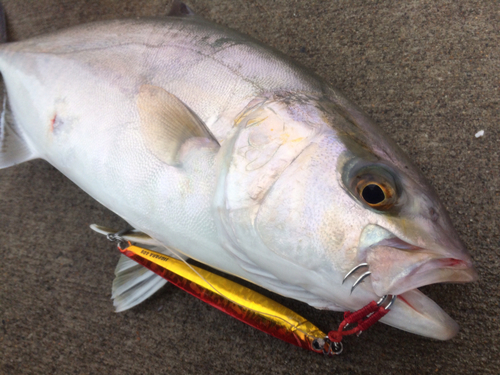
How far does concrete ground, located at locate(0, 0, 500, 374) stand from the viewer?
1147mm

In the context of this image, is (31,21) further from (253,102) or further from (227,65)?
(253,102)

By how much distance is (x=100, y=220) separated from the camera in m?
1.45

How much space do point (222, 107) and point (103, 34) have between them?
612mm

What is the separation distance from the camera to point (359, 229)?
2.19 feet

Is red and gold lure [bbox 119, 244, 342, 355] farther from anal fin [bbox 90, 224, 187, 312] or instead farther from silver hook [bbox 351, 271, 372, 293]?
silver hook [bbox 351, 271, 372, 293]

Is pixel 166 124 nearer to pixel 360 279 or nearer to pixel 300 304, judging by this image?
pixel 360 279

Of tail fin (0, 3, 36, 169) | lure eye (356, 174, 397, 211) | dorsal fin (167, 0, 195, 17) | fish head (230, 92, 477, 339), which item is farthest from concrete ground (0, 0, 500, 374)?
lure eye (356, 174, 397, 211)

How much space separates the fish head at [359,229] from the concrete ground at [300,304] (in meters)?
0.49

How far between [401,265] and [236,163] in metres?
0.43

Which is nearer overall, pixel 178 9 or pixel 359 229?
pixel 359 229

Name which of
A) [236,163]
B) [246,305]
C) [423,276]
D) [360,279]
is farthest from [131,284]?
[423,276]

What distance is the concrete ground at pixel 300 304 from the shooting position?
3.76 feet

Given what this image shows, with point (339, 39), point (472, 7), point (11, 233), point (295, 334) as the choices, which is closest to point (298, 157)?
point (295, 334)

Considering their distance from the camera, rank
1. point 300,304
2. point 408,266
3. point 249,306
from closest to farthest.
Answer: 1. point 408,266
2. point 249,306
3. point 300,304
